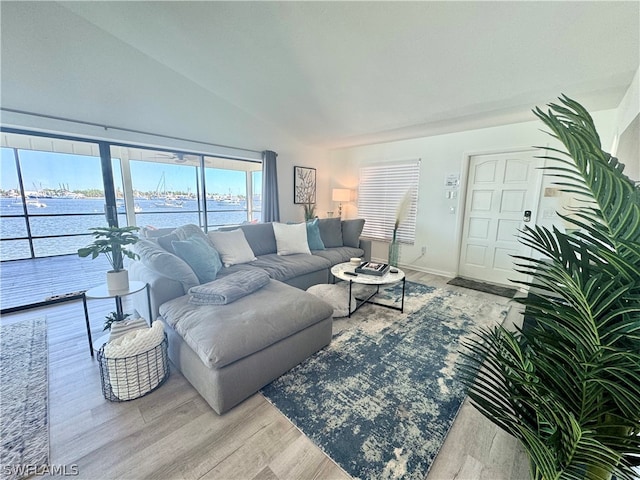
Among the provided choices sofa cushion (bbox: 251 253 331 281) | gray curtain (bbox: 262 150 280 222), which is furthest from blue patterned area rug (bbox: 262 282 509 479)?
gray curtain (bbox: 262 150 280 222)

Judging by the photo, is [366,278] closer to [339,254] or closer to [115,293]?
[339,254]

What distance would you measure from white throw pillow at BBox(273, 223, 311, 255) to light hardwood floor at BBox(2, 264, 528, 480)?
2062 mm

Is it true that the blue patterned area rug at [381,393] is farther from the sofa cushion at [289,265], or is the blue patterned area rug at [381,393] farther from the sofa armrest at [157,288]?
the sofa armrest at [157,288]

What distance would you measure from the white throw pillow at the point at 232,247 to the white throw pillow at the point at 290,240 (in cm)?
49

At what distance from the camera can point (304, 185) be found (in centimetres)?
512

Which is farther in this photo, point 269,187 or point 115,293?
point 269,187

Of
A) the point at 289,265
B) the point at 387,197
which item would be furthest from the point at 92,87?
the point at 387,197

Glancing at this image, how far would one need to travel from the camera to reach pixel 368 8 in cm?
193

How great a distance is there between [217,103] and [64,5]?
1.63 meters

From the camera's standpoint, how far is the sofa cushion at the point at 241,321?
58.5 inches

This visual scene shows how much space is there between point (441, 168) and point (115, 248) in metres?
4.23

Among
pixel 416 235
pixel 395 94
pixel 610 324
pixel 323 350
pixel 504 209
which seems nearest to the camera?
pixel 610 324

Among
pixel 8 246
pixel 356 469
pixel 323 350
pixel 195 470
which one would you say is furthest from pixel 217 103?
pixel 356 469

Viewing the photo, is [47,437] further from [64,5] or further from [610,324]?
[64,5]
